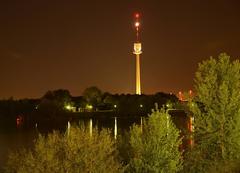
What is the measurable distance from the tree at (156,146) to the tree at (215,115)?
0.80 m

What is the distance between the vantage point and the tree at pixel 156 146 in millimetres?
16453

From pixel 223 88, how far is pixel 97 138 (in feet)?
15.4

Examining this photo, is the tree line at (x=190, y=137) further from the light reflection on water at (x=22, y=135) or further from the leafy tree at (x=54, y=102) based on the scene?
the leafy tree at (x=54, y=102)

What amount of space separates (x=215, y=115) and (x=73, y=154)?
527 cm

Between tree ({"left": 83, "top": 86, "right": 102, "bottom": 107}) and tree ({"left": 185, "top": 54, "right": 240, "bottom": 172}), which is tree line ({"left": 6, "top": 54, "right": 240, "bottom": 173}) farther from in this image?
tree ({"left": 83, "top": 86, "right": 102, "bottom": 107})

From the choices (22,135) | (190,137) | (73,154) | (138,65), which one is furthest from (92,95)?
(73,154)

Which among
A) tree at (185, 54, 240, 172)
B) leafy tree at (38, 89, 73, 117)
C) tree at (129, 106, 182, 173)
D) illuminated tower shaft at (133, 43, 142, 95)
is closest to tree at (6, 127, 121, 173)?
tree at (129, 106, 182, 173)

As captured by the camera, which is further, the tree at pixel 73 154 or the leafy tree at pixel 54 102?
the leafy tree at pixel 54 102

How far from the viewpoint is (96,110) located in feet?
425

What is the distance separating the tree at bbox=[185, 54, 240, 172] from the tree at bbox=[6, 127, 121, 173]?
3281 mm

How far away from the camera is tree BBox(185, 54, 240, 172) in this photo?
16.4m

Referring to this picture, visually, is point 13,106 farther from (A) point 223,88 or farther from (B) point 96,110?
(A) point 223,88

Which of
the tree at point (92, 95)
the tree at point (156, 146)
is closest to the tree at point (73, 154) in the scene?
the tree at point (156, 146)

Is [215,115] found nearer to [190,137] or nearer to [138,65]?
[190,137]
